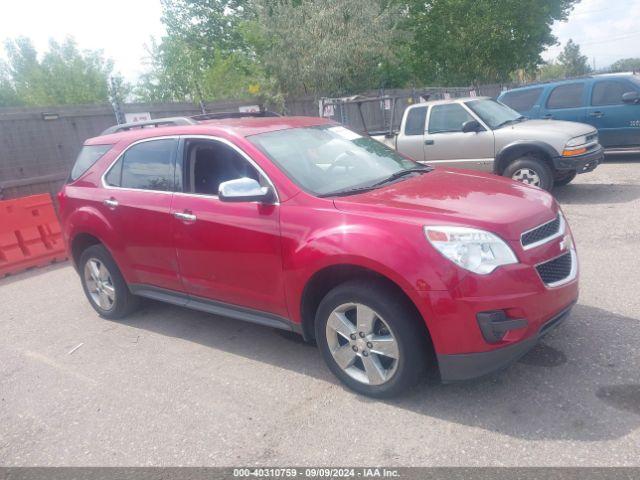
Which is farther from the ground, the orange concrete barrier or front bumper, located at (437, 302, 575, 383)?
front bumper, located at (437, 302, 575, 383)

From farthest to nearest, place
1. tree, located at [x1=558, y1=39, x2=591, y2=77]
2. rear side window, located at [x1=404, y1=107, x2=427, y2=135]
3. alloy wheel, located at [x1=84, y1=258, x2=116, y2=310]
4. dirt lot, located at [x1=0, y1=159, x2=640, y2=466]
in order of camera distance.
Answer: tree, located at [x1=558, y1=39, x2=591, y2=77] → rear side window, located at [x1=404, y1=107, x2=427, y2=135] → alloy wheel, located at [x1=84, y1=258, x2=116, y2=310] → dirt lot, located at [x1=0, y1=159, x2=640, y2=466]

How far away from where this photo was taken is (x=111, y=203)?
16.6 feet

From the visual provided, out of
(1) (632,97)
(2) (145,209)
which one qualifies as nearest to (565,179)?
(1) (632,97)

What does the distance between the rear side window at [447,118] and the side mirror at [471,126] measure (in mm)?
198

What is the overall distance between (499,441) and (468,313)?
709mm

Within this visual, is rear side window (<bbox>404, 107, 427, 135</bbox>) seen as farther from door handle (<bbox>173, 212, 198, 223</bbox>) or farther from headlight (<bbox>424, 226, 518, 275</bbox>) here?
headlight (<bbox>424, 226, 518, 275</bbox>)

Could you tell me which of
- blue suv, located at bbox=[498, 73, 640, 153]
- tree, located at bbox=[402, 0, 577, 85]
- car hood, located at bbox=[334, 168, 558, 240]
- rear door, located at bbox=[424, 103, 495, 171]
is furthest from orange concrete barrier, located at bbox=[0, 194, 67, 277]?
tree, located at bbox=[402, 0, 577, 85]

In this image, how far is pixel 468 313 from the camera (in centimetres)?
305

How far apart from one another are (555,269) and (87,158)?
4544 mm

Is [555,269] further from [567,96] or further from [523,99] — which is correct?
[523,99]

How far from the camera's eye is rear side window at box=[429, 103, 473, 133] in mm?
9094

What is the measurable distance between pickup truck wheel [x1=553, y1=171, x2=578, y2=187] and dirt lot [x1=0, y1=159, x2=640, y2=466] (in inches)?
144

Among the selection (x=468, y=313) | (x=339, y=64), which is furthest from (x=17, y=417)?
(x=339, y=64)

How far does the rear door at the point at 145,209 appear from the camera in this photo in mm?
4617
